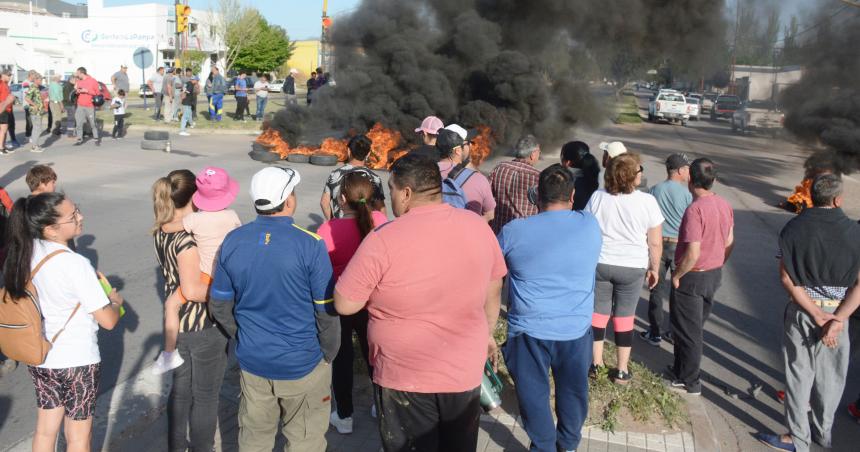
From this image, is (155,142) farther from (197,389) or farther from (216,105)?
(197,389)

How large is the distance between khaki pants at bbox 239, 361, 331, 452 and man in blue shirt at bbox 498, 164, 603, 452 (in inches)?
44.0

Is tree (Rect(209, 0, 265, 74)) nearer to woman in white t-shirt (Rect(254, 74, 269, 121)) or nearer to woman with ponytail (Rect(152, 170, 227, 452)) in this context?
woman in white t-shirt (Rect(254, 74, 269, 121))

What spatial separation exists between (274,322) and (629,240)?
2575 millimetres

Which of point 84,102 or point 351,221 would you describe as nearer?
point 351,221

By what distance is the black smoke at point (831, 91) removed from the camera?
53.4 feet

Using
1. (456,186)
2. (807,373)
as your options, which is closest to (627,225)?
(456,186)

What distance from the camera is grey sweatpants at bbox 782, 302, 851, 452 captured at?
12.8 feet

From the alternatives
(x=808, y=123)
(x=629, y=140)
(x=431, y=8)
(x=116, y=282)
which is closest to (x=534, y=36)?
(x=431, y=8)

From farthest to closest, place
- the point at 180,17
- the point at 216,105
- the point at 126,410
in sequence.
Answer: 1. the point at 180,17
2. the point at 216,105
3. the point at 126,410

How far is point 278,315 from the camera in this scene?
2904 millimetres

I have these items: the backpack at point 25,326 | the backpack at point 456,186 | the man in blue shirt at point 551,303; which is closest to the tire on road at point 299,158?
the backpack at point 456,186

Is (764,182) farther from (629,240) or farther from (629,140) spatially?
(629,240)

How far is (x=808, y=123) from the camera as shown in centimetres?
1817

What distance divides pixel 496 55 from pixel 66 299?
18119mm
